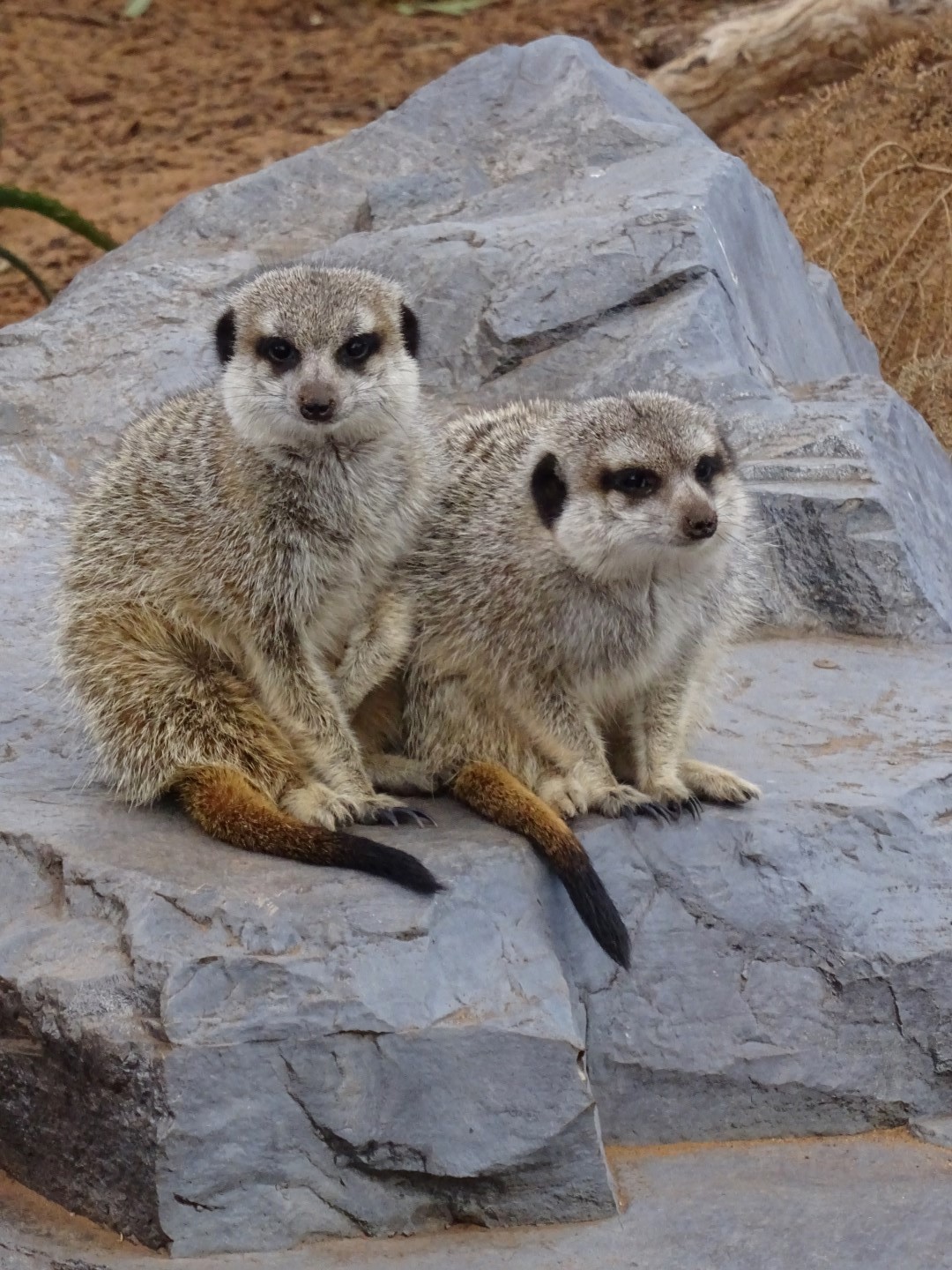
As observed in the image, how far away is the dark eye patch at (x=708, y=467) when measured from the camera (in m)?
3.37

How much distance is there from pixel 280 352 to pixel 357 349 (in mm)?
154

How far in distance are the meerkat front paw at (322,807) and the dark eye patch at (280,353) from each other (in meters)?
0.84

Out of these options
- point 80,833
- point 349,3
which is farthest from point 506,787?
point 349,3

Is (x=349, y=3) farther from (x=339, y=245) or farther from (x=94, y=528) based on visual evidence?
(x=94, y=528)

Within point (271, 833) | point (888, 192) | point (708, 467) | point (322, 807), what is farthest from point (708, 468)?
point (888, 192)

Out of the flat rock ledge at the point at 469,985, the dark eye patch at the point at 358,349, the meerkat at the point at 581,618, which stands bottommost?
the flat rock ledge at the point at 469,985

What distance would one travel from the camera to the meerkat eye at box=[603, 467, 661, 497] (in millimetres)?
3322

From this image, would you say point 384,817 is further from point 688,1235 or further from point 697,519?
point 688,1235

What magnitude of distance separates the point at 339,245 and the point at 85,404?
1.02 meters

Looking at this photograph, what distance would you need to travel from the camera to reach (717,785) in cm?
352

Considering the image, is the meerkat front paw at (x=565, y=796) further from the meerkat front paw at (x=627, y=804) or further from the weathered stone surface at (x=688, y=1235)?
the weathered stone surface at (x=688, y=1235)

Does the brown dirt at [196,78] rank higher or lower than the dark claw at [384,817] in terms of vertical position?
higher

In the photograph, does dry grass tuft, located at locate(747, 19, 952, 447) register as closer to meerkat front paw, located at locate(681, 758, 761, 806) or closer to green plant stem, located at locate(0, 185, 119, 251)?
green plant stem, located at locate(0, 185, 119, 251)

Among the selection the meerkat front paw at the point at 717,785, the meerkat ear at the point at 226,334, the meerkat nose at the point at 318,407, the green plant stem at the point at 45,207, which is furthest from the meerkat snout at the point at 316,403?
the green plant stem at the point at 45,207
